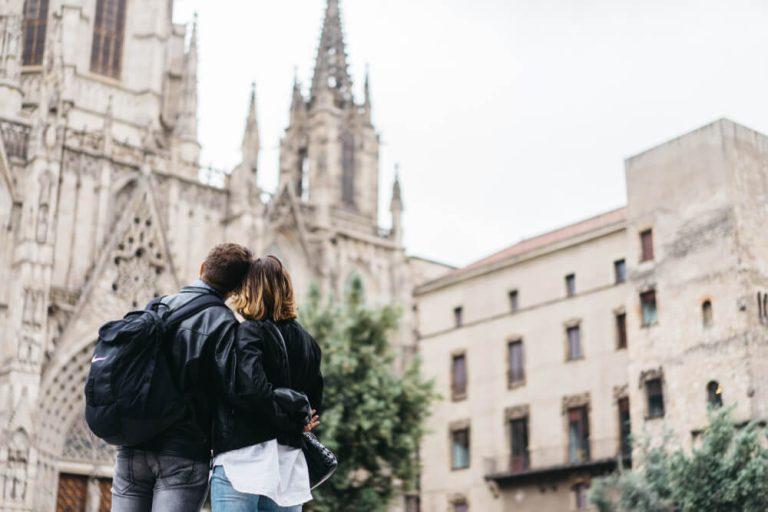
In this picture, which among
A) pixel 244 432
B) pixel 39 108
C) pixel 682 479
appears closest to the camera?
pixel 244 432

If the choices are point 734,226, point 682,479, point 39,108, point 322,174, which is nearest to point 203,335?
point 682,479

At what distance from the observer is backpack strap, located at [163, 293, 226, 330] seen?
576cm

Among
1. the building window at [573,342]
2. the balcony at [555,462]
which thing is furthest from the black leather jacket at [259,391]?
the building window at [573,342]

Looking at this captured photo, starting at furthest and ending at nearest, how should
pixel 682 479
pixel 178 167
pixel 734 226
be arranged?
1. pixel 178 167
2. pixel 734 226
3. pixel 682 479

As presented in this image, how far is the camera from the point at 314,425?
19.4 ft

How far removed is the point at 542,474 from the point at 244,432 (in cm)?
3384

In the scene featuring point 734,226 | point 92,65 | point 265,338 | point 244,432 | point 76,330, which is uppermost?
point 92,65

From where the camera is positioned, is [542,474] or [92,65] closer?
[542,474]

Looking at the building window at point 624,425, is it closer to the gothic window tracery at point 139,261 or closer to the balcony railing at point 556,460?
the balcony railing at point 556,460

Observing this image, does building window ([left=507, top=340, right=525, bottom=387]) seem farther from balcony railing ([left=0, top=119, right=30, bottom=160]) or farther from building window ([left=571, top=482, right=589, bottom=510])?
balcony railing ([left=0, top=119, right=30, bottom=160])

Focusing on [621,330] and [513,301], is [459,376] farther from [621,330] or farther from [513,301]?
[621,330]

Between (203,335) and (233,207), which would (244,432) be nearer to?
(203,335)

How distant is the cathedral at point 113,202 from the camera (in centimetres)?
3400

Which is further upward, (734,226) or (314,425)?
(734,226)
